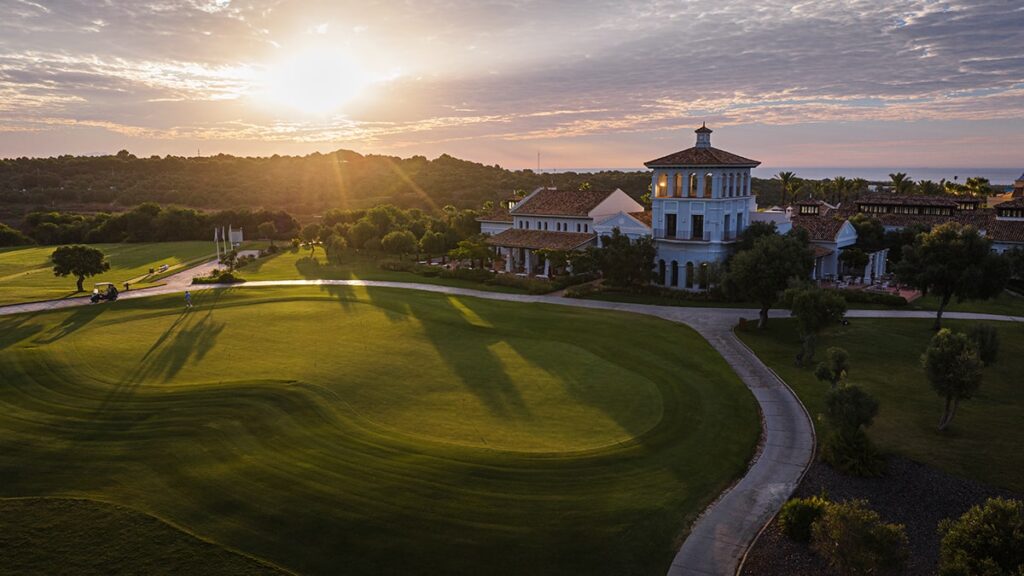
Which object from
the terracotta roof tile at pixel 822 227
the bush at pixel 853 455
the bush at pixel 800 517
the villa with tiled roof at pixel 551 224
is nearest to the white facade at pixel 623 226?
the villa with tiled roof at pixel 551 224

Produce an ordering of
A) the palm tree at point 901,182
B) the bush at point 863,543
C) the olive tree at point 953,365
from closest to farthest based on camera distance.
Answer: the bush at point 863,543, the olive tree at point 953,365, the palm tree at point 901,182

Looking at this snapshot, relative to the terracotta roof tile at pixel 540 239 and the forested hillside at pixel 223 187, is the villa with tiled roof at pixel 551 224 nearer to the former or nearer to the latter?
the terracotta roof tile at pixel 540 239

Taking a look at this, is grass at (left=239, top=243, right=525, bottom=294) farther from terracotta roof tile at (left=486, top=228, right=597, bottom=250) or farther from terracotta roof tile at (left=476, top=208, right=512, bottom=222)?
terracotta roof tile at (left=476, top=208, right=512, bottom=222)

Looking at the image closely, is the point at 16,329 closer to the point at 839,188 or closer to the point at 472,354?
the point at 472,354

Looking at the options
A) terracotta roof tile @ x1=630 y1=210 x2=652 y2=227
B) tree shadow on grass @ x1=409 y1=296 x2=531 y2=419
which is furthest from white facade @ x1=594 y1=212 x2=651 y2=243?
tree shadow on grass @ x1=409 y1=296 x2=531 y2=419

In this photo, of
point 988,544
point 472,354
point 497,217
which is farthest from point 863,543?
point 497,217

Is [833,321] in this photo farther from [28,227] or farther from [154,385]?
[28,227]
